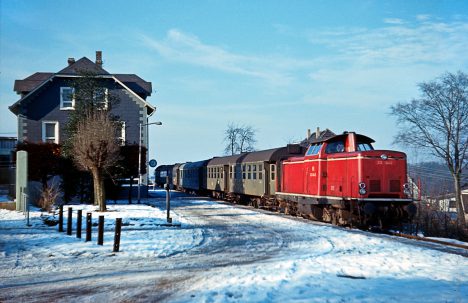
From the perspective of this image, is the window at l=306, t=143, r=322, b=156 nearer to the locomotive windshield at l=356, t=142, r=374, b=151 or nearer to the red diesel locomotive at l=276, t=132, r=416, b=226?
the red diesel locomotive at l=276, t=132, r=416, b=226

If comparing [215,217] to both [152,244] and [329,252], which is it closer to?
[152,244]

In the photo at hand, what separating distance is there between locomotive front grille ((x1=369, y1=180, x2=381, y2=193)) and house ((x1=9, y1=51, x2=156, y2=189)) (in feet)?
71.3

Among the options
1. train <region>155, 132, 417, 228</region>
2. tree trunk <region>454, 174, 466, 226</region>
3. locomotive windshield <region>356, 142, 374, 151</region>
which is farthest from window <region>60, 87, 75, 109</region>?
tree trunk <region>454, 174, 466, 226</region>

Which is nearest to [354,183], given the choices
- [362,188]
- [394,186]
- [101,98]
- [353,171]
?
[353,171]

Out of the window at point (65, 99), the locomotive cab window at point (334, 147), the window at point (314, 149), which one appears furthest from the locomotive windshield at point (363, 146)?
the window at point (65, 99)

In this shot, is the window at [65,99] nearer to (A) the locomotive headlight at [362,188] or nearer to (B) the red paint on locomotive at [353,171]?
(B) the red paint on locomotive at [353,171]

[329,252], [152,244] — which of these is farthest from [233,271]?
[152,244]

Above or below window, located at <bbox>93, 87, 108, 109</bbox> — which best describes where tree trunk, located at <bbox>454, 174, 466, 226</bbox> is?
below

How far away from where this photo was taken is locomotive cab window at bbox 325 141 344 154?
1875cm

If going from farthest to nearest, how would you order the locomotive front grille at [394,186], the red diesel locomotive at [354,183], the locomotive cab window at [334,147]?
the locomotive cab window at [334,147], the locomotive front grille at [394,186], the red diesel locomotive at [354,183]

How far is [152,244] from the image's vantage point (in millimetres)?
13328

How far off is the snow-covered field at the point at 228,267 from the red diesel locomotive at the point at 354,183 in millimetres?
1442

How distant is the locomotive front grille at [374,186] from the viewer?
16.6 metres

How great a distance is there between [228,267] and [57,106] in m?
30.4
